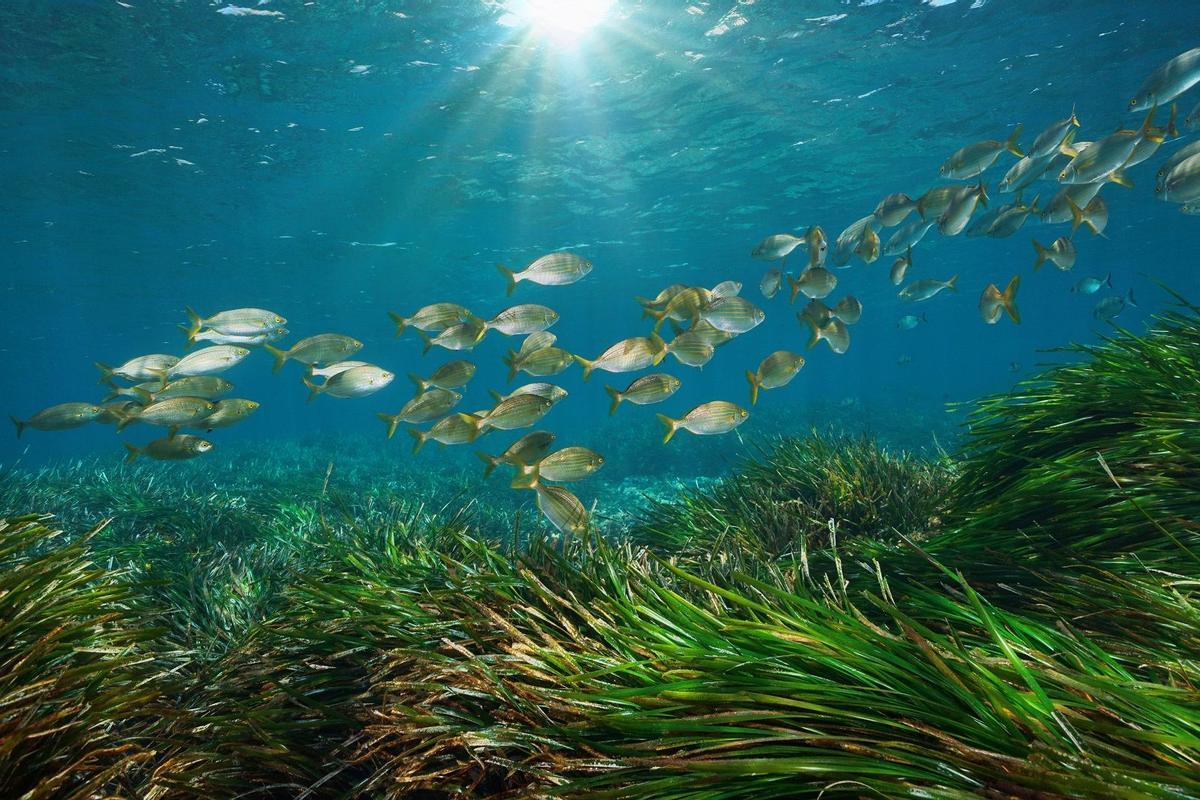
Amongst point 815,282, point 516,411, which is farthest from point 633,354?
point 815,282

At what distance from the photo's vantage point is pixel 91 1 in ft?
42.7

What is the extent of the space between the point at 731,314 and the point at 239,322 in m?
6.20

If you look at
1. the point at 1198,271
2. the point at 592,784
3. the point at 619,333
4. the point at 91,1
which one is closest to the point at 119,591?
the point at 592,784

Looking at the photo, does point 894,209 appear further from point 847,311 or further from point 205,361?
point 205,361

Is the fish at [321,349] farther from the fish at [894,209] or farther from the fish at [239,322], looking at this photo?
the fish at [894,209]

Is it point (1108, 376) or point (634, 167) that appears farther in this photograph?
point (634, 167)

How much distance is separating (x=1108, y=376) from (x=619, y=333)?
6765 cm

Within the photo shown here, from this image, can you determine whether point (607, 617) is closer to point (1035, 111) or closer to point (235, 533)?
point (235, 533)

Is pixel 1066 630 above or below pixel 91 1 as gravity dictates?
below

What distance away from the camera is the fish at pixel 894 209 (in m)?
7.19

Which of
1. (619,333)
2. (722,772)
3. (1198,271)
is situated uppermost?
(722,772)

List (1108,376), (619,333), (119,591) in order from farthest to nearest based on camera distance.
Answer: (619,333)
(1108,376)
(119,591)

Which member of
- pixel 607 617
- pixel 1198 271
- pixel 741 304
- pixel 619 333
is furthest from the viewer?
pixel 619 333

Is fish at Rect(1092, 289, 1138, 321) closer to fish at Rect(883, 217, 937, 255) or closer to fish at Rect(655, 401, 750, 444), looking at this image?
fish at Rect(883, 217, 937, 255)
